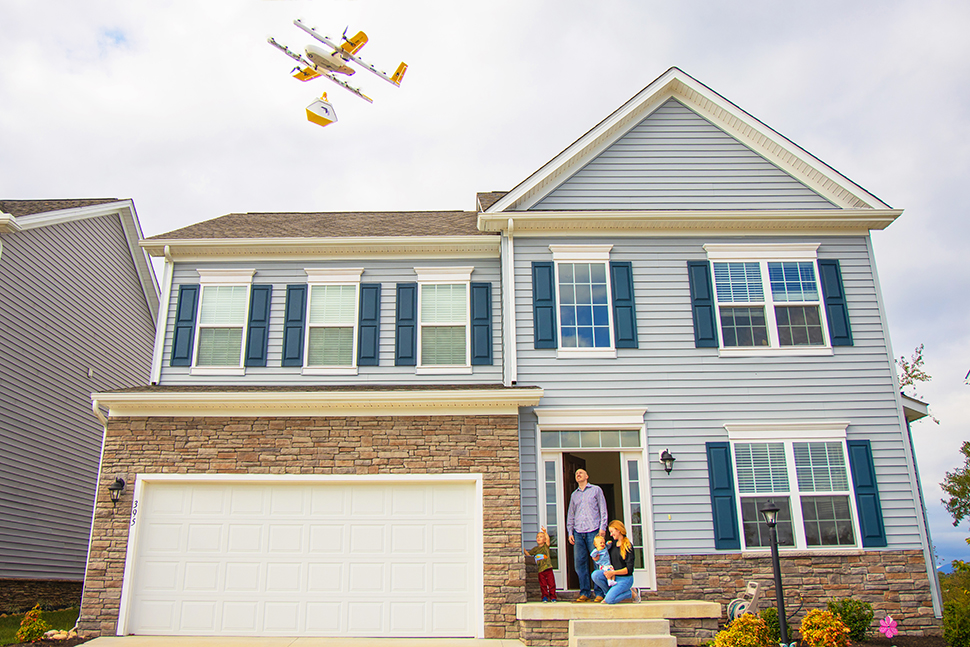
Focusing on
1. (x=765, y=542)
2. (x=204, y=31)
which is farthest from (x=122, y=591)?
(x=204, y=31)

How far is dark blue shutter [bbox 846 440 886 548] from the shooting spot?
9.72 metres

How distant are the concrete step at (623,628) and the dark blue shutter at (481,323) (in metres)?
4.42

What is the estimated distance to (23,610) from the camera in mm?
12172

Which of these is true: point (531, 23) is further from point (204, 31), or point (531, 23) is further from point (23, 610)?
point (23, 610)

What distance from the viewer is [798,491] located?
391 inches

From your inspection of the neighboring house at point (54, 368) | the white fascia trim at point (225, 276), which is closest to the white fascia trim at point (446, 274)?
the white fascia trim at point (225, 276)

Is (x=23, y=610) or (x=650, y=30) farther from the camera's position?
(x=650, y=30)

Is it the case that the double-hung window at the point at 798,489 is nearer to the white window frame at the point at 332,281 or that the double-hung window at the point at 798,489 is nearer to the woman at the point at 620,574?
the woman at the point at 620,574

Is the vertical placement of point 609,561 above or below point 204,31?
below

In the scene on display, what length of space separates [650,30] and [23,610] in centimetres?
1659

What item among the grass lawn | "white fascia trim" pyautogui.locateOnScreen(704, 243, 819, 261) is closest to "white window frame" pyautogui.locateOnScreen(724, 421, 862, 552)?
"white fascia trim" pyautogui.locateOnScreen(704, 243, 819, 261)

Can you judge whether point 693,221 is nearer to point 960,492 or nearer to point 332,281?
point 332,281

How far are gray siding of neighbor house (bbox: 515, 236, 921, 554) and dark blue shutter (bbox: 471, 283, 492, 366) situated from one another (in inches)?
31.3

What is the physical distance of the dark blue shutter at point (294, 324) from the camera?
11227 millimetres
